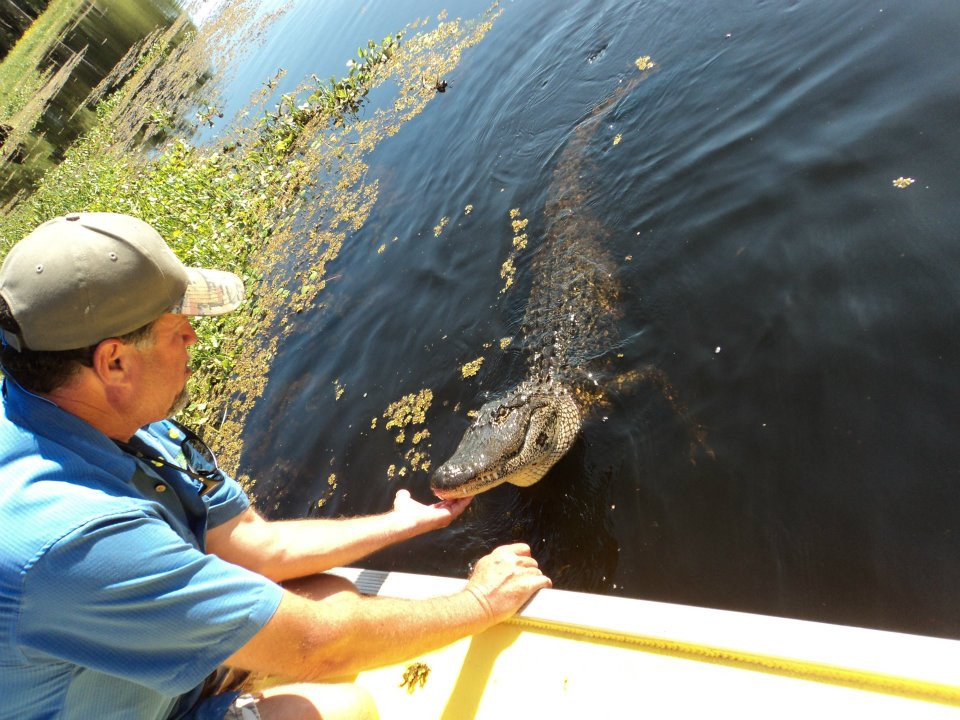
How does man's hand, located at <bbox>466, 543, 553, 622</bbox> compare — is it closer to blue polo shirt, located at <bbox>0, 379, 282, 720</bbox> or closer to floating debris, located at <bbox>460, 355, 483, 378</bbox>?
blue polo shirt, located at <bbox>0, 379, 282, 720</bbox>

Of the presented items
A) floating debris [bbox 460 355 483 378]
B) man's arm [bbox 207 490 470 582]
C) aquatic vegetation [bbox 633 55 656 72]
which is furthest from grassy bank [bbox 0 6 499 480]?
aquatic vegetation [bbox 633 55 656 72]

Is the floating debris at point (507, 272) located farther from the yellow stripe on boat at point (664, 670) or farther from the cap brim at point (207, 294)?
the yellow stripe on boat at point (664, 670)

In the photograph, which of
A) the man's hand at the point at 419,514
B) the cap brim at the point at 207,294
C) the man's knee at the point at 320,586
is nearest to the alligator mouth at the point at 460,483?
the man's hand at the point at 419,514

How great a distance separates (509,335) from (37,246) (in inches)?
143

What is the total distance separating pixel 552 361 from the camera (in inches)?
Result: 177

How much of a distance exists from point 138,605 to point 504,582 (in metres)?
1.25

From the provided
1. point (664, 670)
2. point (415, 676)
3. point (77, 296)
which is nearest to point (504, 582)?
point (415, 676)

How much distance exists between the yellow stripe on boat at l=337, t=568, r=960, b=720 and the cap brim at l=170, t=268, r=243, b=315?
155 cm

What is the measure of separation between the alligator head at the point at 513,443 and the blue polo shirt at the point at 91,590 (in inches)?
69.2

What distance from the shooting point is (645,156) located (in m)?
5.84

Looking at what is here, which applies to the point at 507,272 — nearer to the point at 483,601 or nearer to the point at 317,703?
Answer: the point at 483,601

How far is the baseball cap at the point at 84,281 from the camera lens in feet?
5.77

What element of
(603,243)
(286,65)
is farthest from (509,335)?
(286,65)

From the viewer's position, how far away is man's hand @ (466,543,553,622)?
229 centimetres
